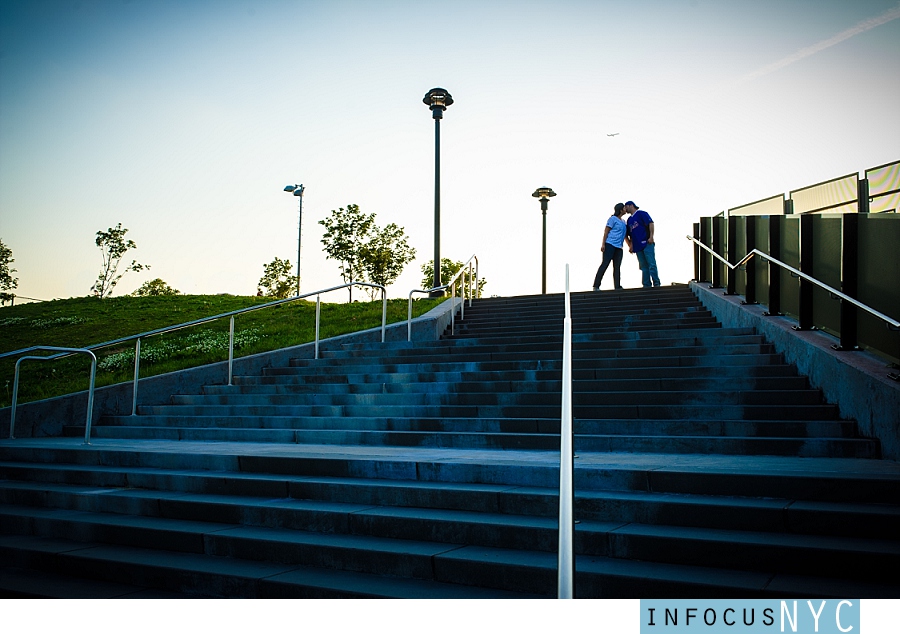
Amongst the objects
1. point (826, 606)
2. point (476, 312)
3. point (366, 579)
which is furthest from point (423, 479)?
point (476, 312)

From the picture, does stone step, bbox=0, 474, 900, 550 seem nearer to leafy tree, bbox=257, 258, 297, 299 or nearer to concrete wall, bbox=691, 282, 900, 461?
concrete wall, bbox=691, 282, 900, 461

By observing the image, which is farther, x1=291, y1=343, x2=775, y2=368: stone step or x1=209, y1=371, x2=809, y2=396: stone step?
x1=291, y1=343, x2=775, y2=368: stone step

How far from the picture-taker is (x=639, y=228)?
15.1 meters

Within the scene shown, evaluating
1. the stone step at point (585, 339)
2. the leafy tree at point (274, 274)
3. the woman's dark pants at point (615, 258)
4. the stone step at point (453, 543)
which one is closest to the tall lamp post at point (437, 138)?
the woman's dark pants at point (615, 258)

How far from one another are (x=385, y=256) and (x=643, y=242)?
61.3 feet

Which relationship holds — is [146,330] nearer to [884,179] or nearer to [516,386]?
[516,386]

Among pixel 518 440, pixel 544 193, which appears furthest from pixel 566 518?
pixel 544 193

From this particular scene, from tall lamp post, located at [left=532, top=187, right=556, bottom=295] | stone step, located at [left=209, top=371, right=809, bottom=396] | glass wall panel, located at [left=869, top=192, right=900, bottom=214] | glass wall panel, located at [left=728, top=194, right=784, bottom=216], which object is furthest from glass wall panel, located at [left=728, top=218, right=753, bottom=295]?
tall lamp post, located at [left=532, top=187, right=556, bottom=295]

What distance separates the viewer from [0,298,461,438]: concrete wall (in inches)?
361

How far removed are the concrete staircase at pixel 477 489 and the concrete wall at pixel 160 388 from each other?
40cm

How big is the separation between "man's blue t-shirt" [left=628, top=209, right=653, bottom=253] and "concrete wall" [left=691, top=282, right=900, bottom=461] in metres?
6.45

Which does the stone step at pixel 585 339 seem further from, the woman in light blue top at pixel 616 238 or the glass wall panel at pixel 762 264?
the woman in light blue top at pixel 616 238

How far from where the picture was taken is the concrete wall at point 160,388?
9.16 metres

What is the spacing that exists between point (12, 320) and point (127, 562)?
15288 mm
